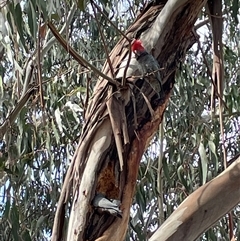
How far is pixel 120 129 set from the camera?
100cm

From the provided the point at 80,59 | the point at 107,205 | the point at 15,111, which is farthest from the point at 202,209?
the point at 15,111

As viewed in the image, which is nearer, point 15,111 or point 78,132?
point 15,111

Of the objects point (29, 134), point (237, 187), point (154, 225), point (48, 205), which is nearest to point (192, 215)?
point (237, 187)

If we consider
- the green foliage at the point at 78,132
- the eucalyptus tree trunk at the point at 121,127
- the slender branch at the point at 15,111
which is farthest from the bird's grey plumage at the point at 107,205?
the green foliage at the point at 78,132

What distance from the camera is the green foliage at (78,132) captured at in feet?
6.34

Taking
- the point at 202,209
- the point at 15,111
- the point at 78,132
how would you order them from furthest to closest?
the point at 78,132 < the point at 15,111 < the point at 202,209

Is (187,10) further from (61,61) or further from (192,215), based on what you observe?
(61,61)

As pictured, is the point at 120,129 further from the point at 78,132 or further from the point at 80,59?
the point at 78,132

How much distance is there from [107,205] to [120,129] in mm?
145

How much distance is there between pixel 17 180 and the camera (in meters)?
1.93

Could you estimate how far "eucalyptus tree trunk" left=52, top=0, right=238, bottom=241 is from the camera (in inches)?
38.0

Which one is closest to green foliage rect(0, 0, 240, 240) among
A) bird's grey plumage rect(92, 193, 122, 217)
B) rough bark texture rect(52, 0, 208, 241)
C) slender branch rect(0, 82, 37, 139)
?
slender branch rect(0, 82, 37, 139)

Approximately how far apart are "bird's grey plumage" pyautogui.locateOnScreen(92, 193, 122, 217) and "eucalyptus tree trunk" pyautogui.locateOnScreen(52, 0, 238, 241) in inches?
0.4

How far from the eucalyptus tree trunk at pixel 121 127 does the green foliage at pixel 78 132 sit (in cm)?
68
